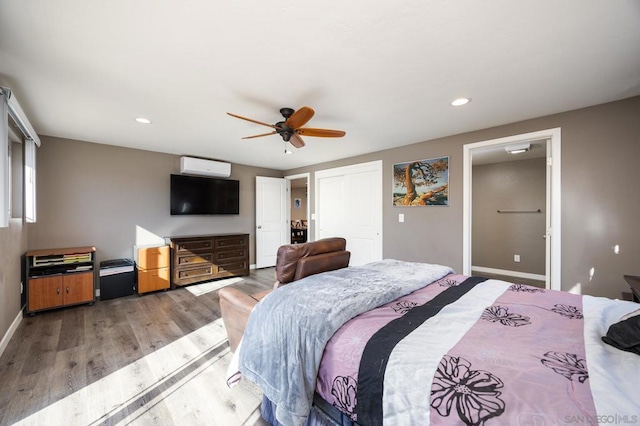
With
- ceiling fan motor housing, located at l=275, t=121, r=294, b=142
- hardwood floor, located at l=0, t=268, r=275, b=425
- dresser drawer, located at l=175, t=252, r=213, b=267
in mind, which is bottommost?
hardwood floor, located at l=0, t=268, r=275, b=425

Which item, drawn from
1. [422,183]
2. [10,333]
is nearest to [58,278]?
[10,333]

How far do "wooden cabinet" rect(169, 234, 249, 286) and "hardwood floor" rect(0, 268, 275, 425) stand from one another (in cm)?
112

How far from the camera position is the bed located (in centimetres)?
79

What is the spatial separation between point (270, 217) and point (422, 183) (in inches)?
136

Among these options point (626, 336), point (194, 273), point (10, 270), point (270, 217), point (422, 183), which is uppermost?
point (422, 183)

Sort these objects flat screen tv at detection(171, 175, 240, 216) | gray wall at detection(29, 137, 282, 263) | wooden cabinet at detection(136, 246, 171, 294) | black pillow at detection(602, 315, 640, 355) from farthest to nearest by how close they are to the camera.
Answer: flat screen tv at detection(171, 175, 240, 216) → wooden cabinet at detection(136, 246, 171, 294) → gray wall at detection(29, 137, 282, 263) → black pillow at detection(602, 315, 640, 355)

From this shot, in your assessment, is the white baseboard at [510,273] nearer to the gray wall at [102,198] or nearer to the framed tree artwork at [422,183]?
the framed tree artwork at [422,183]

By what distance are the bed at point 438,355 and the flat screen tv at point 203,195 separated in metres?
3.83

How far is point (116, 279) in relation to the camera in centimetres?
373

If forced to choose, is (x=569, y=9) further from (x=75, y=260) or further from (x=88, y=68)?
(x=75, y=260)

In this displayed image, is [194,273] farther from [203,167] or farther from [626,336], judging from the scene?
[626,336]

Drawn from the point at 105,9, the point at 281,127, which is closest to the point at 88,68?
the point at 105,9

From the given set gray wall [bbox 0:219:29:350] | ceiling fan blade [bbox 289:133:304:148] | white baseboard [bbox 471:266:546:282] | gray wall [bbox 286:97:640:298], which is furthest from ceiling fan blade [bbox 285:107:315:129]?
white baseboard [bbox 471:266:546:282]

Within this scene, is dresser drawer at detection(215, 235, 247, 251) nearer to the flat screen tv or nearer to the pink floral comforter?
the flat screen tv
